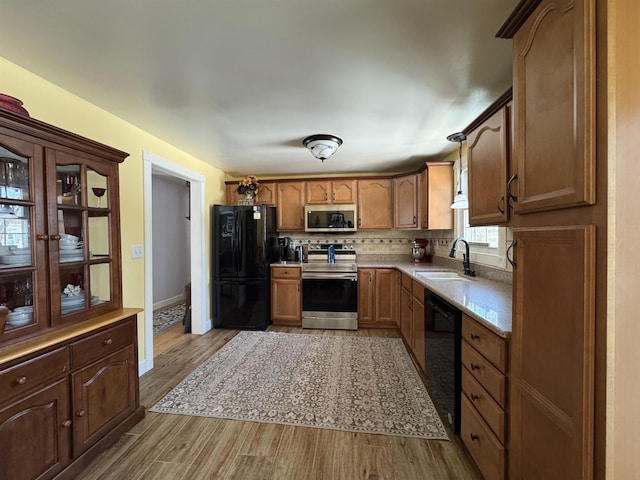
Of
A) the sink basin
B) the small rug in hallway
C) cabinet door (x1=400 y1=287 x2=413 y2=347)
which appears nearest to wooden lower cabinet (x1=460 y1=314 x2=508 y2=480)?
the sink basin

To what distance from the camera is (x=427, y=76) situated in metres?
1.71

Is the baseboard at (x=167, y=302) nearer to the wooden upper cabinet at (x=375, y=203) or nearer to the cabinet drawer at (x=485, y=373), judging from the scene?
the wooden upper cabinet at (x=375, y=203)

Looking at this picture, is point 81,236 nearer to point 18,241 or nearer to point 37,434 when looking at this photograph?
point 18,241

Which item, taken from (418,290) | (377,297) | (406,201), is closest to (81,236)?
(418,290)

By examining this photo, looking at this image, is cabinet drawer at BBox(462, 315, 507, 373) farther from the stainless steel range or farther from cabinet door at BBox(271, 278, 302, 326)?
cabinet door at BBox(271, 278, 302, 326)

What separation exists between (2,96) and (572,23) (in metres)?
2.28

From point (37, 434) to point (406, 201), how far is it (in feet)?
12.6

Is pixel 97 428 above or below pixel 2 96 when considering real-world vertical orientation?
below

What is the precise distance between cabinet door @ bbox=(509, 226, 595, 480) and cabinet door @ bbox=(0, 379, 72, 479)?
211 cm

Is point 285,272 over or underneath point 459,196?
underneath

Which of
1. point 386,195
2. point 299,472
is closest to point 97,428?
point 299,472

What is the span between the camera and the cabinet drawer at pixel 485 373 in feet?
Result: 4.05

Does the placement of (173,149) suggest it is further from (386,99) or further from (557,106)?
(557,106)

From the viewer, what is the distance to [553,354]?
2.99 feet
